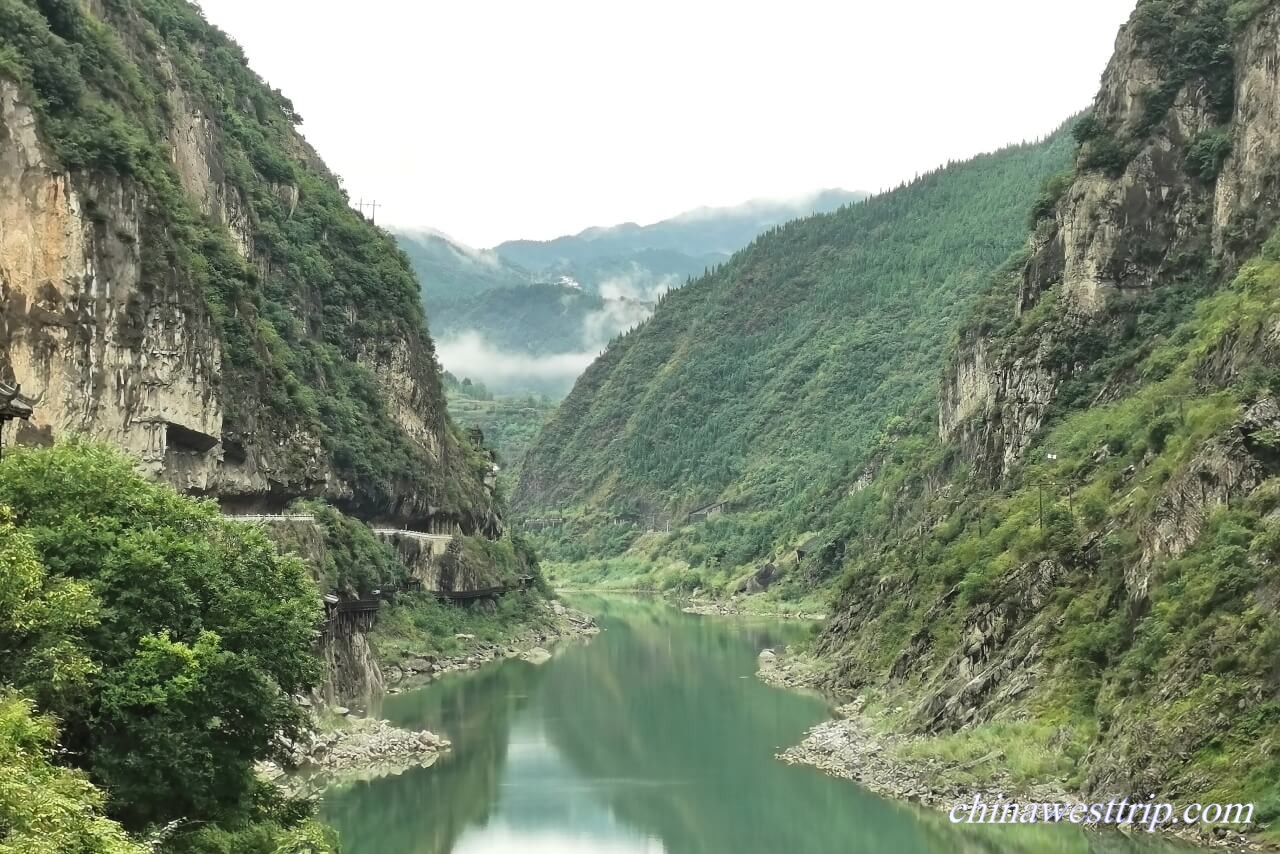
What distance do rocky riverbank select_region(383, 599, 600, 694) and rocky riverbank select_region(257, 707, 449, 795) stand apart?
18.1m

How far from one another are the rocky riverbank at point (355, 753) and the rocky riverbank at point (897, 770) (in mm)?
16032

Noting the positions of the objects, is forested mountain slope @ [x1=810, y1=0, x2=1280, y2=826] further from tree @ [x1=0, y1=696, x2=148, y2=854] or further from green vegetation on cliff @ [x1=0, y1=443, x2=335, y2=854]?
tree @ [x1=0, y1=696, x2=148, y2=854]

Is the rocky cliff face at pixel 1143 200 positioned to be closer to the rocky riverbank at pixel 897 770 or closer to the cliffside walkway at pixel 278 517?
the rocky riverbank at pixel 897 770

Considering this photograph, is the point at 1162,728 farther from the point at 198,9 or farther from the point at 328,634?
the point at 198,9

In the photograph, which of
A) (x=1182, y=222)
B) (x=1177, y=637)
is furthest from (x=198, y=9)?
(x=1177, y=637)

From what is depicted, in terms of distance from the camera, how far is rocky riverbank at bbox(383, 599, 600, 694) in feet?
301

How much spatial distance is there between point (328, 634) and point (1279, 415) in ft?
150

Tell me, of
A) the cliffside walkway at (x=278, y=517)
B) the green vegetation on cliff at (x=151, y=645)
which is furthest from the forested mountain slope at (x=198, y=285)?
the green vegetation on cliff at (x=151, y=645)

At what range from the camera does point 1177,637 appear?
1861 inches

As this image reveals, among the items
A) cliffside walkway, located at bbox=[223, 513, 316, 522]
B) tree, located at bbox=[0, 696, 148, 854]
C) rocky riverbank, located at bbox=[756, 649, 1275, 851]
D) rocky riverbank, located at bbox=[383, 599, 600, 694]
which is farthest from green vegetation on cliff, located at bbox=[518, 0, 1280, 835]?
cliffside walkway, located at bbox=[223, 513, 316, 522]

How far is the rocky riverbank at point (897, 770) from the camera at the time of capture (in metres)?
47.5

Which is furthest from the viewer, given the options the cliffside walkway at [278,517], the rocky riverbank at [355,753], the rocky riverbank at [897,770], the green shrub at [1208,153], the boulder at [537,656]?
the boulder at [537,656]

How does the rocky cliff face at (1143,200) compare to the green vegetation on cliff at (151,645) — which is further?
the rocky cliff face at (1143,200)

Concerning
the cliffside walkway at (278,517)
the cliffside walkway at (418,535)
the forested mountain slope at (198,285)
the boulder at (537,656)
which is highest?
the forested mountain slope at (198,285)
